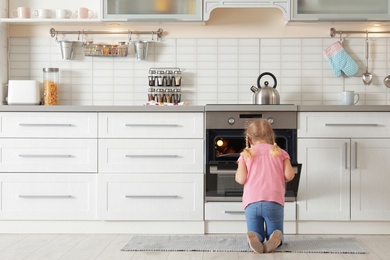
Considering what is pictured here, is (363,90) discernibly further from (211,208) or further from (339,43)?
(211,208)

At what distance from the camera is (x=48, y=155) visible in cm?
433

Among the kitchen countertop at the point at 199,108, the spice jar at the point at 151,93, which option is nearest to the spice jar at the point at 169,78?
the spice jar at the point at 151,93

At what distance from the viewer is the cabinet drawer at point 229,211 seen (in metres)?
4.32

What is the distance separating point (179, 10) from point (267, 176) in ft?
4.90

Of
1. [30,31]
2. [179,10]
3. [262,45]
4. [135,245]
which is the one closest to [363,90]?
[262,45]

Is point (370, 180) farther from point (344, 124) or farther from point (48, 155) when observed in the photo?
point (48, 155)

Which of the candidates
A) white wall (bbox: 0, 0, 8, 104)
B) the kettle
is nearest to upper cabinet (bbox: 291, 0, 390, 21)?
the kettle

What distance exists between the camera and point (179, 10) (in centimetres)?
466

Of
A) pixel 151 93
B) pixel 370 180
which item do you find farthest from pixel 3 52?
pixel 370 180

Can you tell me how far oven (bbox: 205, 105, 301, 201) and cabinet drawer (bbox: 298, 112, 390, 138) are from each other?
0.28 feet

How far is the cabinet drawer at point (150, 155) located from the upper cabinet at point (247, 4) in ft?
3.10

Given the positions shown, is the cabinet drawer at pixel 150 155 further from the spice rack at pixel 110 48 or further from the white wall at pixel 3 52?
the white wall at pixel 3 52

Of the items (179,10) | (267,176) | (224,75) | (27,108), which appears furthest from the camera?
(224,75)

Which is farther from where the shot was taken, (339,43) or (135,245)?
(339,43)
